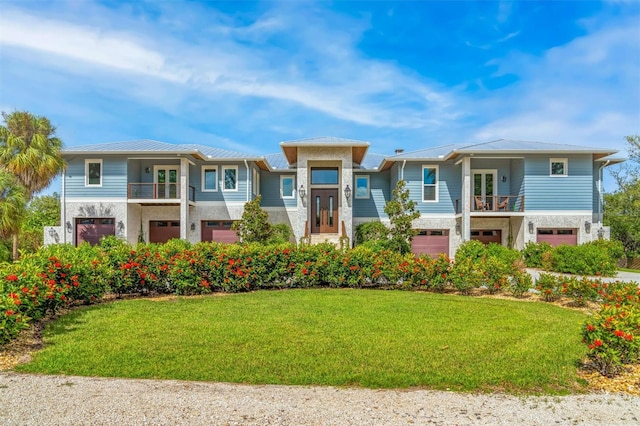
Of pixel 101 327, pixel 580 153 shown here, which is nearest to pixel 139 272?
pixel 101 327

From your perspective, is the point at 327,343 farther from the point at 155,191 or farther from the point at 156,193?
the point at 155,191

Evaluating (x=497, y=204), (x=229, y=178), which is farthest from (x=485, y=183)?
(x=229, y=178)

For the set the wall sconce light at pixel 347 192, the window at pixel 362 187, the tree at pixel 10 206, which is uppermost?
the window at pixel 362 187

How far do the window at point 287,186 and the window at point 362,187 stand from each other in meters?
3.57

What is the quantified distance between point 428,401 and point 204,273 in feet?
25.4

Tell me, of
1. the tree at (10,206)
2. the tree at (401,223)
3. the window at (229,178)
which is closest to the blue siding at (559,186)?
the tree at (401,223)

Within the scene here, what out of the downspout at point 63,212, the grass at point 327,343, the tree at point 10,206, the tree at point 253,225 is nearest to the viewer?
the grass at point 327,343

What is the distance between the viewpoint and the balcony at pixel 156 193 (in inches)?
770

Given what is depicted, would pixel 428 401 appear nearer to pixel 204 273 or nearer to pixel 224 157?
pixel 204 273

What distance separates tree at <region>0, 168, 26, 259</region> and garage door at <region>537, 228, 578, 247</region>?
22.2 m

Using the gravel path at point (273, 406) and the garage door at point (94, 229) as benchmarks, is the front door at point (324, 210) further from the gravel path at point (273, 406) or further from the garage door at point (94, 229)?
the gravel path at point (273, 406)

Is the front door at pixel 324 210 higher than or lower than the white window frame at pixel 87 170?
lower

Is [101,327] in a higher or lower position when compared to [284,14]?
lower

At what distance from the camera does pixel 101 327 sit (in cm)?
704
